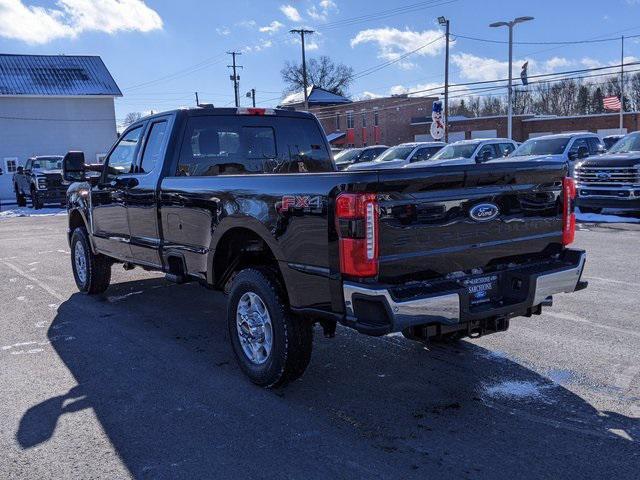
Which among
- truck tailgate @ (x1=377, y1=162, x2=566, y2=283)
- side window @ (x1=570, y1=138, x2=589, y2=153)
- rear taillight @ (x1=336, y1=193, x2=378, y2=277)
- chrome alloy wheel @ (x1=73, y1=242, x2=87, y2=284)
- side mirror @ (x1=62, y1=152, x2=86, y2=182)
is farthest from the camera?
side window @ (x1=570, y1=138, x2=589, y2=153)

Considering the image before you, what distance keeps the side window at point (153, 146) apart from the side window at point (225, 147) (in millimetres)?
302

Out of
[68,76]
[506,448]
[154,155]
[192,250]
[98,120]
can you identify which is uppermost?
[68,76]

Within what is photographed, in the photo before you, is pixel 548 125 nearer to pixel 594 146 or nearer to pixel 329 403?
pixel 594 146

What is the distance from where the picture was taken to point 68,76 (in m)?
37.4

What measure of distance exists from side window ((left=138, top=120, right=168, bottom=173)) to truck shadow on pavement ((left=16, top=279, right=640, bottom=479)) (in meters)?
1.65

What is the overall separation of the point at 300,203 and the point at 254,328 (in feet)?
3.69

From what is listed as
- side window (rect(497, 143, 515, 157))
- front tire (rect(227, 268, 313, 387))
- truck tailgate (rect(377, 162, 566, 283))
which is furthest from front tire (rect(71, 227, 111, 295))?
side window (rect(497, 143, 515, 157))

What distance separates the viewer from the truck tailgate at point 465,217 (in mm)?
3518

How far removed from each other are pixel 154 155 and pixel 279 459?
3.46m

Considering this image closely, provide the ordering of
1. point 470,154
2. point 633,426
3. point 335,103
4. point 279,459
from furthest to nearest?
point 335,103
point 470,154
point 633,426
point 279,459

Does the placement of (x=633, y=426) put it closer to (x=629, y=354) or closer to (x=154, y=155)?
(x=629, y=354)

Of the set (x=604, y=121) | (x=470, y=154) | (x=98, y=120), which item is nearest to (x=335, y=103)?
(x=604, y=121)

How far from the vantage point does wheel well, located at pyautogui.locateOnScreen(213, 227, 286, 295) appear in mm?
4443

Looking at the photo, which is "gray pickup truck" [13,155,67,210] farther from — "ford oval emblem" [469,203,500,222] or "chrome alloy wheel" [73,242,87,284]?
"ford oval emblem" [469,203,500,222]
